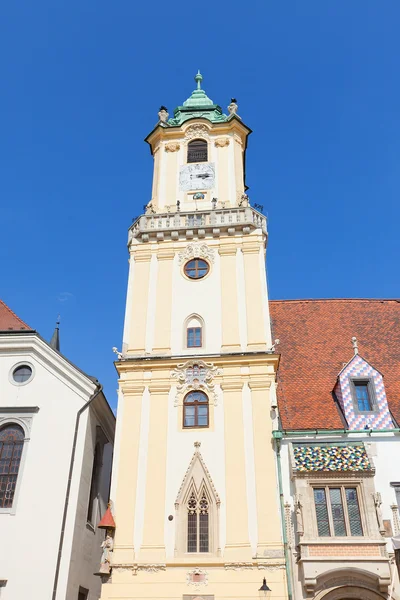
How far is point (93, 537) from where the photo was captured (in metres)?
20.3

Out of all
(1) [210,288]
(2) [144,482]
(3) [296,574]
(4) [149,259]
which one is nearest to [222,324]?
(1) [210,288]

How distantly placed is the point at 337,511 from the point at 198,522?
4.40m

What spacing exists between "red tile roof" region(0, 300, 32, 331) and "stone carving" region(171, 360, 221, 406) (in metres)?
6.36

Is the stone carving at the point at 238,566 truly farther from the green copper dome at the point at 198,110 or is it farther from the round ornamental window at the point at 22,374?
the green copper dome at the point at 198,110

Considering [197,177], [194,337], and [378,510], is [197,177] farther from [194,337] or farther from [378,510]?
[378,510]

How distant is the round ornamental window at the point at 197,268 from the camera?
75.5ft

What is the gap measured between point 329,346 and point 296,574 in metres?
9.94

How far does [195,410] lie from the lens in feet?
64.7

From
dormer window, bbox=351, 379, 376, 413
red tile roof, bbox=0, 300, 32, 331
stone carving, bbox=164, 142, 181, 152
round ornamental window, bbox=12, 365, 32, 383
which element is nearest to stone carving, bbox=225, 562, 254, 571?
dormer window, bbox=351, 379, 376, 413

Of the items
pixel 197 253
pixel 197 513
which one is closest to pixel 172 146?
pixel 197 253

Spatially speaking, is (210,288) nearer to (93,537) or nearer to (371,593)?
(93,537)

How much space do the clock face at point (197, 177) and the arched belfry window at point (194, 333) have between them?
7434 mm

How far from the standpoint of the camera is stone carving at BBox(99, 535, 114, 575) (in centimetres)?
1691

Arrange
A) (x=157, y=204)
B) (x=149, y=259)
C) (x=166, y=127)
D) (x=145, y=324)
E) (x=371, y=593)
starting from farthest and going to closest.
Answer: (x=166, y=127) < (x=157, y=204) < (x=149, y=259) < (x=145, y=324) < (x=371, y=593)
